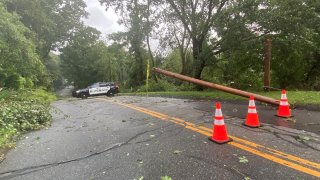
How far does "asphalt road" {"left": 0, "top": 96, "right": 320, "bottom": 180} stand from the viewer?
3662mm

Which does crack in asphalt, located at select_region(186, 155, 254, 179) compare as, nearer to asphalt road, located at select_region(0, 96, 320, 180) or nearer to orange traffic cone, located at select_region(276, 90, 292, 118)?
asphalt road, located at select_region(0, 96, 320, 180)

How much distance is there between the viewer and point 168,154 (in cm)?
442

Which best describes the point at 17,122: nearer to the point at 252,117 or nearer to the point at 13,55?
the point at 252,117

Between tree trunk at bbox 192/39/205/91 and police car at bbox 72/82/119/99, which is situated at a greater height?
tree trunk at bbox 192/39/205/91

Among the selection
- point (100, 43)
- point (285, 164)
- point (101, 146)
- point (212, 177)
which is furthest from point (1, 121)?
point (100, 43)

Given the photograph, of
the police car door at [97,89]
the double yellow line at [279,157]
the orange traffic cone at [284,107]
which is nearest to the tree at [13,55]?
the police car door at [97,89]

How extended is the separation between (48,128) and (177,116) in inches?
158

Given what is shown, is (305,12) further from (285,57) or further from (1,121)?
(1,121)

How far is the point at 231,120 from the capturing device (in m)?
6.89

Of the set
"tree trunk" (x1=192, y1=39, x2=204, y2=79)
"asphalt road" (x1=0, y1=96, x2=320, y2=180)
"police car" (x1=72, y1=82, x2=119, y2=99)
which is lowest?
"asphalt road" (x1=0, y1=96, x2=320, y2=180)

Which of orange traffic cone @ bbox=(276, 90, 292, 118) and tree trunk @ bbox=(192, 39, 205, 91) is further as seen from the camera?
tree trunk @ bbox=(192, 39, 205, 91)

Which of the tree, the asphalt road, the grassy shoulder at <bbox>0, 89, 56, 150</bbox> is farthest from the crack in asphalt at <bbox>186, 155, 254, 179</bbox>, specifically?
the tree

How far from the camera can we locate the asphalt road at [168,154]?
3.66 m

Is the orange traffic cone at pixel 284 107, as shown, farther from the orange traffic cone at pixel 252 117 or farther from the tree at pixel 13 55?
the tree at pixel 13 55
